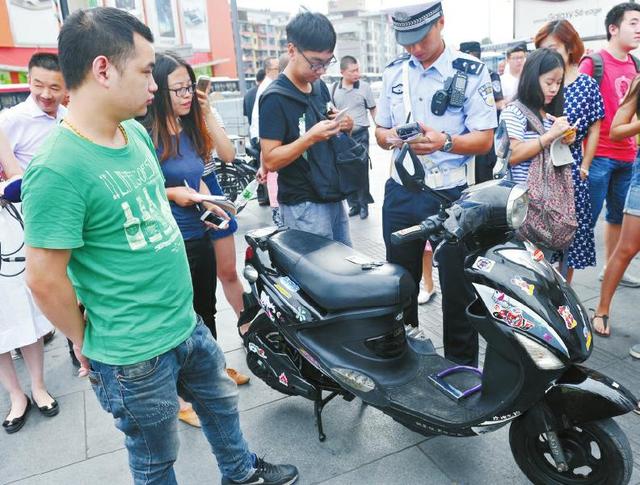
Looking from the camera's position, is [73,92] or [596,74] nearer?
[73,92]

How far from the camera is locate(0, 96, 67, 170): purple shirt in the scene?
285 centimetres

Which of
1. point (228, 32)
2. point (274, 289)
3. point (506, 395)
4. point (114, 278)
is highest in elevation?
point (228, 32)

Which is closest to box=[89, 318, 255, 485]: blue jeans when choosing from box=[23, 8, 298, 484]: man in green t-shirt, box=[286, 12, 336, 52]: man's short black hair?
box=[23, 8, 298, 484]: man in green t-shirt

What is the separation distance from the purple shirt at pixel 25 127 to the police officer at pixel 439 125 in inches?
74.2

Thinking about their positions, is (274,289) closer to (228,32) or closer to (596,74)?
(596,74)

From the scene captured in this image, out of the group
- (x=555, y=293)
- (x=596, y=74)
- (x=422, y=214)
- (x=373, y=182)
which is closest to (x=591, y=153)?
(x=596, y=74)

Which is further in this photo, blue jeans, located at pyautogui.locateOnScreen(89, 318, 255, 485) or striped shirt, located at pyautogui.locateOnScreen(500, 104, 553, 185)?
striped shirt, located at pyautogui.locateOnScreen(500, 104, 553, 185)

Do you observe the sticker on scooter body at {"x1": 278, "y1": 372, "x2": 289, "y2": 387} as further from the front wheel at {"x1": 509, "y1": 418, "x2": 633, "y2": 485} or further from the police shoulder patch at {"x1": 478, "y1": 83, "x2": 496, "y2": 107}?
the police shoulder patch at {"x1": 478, "y1": 83, "x2": 496, "y2": 107}

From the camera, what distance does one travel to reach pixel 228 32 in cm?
3541

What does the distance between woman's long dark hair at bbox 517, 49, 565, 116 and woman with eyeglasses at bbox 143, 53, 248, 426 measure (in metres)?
1.85

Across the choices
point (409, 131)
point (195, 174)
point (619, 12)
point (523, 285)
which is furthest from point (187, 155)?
point (619, 12)

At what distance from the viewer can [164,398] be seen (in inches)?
64.5

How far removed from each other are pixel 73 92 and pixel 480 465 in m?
2.11

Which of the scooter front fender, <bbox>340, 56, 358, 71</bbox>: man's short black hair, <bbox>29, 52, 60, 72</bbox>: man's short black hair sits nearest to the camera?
the scooter front fender
